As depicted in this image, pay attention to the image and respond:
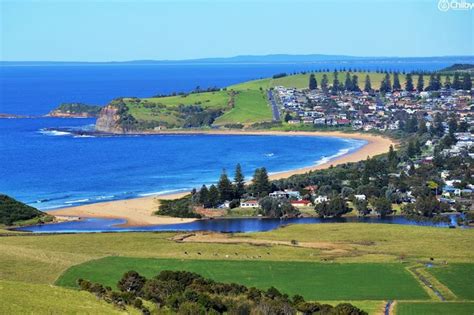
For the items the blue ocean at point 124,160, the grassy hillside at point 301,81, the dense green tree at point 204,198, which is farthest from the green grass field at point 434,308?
the grassy hillside at point 301,81

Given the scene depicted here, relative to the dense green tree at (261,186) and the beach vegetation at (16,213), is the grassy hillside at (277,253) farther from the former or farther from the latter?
the dense green tree at (261,186)

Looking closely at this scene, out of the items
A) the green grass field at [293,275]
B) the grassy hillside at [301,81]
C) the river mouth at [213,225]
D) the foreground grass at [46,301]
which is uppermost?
the grassy hillside at [301,81]

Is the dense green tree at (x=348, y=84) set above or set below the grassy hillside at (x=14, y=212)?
above

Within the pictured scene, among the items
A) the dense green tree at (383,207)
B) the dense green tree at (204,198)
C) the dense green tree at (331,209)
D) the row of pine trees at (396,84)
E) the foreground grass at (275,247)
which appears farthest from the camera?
the row of pine trees at (396,84)

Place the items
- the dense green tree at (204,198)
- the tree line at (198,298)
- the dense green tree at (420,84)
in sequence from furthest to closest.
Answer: the dense green tree at (420,84) < the dense green tree at (204,198) < the tree line at (198,298)

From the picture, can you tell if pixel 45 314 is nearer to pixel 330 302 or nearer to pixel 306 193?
pixel 330 302

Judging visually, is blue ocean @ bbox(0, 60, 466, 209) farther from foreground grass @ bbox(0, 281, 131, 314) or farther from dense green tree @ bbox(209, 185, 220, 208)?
foreground grass @ bbox(0, 281, 131, 314)

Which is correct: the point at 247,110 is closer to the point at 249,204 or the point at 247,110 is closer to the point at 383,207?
the point at 249,204

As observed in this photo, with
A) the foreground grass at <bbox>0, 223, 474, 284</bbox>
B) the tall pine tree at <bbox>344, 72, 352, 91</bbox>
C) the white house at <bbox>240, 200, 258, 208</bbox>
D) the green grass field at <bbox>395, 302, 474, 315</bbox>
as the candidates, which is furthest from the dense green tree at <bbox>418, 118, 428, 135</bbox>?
the green grass field at <bbox>395, 302, 474, 315</bbox>
